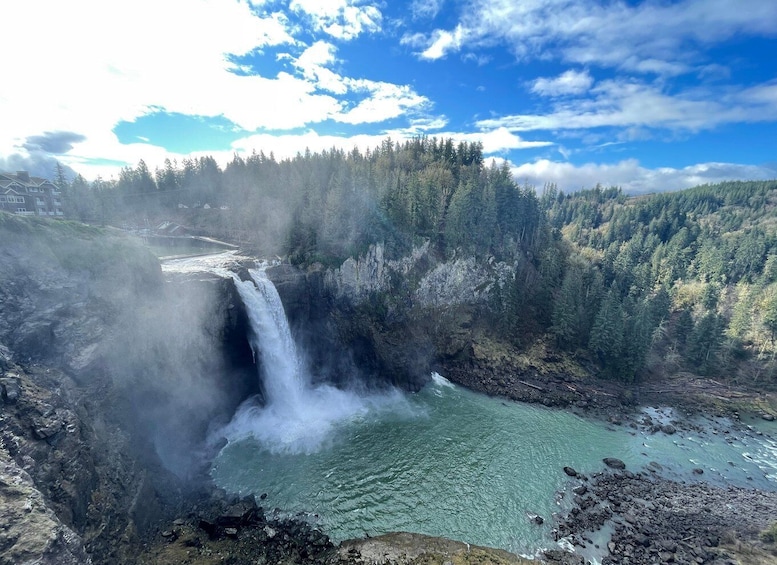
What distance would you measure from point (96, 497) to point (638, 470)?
45033 millimetres

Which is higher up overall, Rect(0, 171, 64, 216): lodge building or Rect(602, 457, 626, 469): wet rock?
Rect(0, 171, 64, 216): lodge building

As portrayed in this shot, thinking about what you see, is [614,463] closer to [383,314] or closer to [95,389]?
[383,314]

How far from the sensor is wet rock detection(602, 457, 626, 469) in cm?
3359

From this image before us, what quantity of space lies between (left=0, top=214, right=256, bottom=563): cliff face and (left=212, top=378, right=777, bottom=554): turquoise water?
6598 millimetres

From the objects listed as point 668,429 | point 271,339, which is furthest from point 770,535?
point 271,339

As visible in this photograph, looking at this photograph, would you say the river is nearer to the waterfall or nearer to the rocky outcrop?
the waterfall

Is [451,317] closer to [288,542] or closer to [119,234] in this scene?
[288,542]

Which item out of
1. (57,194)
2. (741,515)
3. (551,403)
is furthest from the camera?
(57,194)

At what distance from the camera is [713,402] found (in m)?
47.9

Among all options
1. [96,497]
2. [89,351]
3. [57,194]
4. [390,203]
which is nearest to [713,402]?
[390,203]

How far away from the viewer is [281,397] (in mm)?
39469

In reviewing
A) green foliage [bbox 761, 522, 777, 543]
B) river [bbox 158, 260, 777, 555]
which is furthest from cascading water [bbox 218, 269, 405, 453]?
green foliage [bbox 761, 522, 777, 543]

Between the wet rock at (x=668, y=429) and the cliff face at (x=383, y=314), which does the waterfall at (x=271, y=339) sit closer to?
the cliff face at (x=383, y=314)

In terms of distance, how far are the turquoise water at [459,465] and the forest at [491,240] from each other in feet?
52.7
